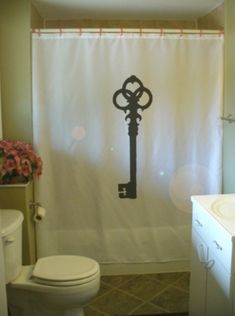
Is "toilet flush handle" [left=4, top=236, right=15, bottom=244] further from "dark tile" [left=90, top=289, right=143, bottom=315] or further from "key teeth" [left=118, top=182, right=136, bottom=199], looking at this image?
"key teeth" [left=118, top=182, right=136, bottom=199]

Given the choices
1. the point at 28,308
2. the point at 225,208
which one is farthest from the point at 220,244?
the point at 28,308

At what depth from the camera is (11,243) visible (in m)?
1.96

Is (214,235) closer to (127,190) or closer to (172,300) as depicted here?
(172,300)

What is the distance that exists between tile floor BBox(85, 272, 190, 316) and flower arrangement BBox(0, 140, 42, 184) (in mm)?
1041

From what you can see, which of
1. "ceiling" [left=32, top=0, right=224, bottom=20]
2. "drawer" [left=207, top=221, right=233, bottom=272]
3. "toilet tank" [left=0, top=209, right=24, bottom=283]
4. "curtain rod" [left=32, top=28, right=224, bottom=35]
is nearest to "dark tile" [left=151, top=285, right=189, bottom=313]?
"drawer" [left=207, top=221, right=233, bottom=272]

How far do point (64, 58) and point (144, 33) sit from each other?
63 cm

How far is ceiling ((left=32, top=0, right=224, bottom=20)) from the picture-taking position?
8.37 ft

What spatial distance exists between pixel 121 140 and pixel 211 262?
4.10 feet

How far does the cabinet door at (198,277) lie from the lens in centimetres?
181

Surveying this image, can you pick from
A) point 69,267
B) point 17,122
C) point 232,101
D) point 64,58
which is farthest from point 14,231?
point 232,101

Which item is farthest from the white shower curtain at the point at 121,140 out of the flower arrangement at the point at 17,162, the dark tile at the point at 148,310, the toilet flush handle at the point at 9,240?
the toilet flush handle at the point at 9,240

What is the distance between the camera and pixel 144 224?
9.11 ft

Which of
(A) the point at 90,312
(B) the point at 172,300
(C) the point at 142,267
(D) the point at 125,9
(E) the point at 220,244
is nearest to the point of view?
(E) the point at 220,244

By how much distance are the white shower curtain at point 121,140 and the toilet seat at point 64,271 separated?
634 millimetres
